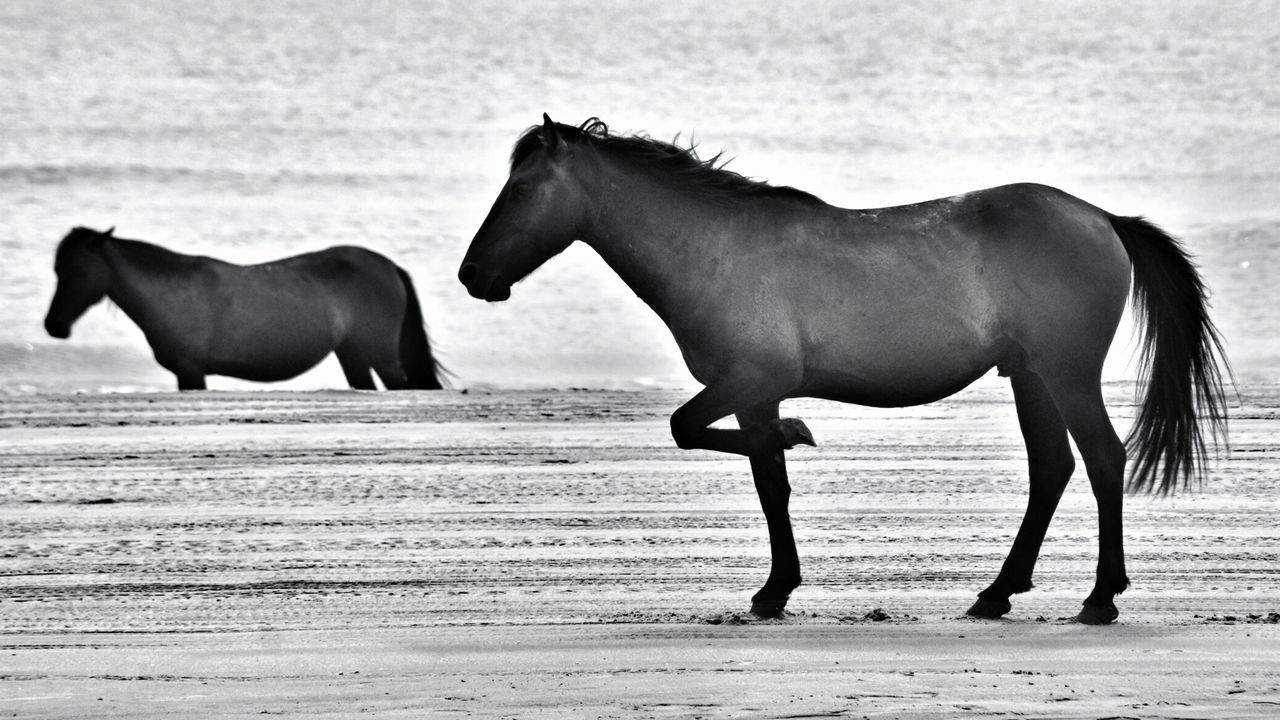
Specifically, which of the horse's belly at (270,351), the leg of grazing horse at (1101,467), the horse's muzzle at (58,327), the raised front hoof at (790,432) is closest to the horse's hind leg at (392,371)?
the horse's belly at (270,351)

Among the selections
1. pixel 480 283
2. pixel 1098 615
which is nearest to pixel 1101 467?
pixel 1098 615

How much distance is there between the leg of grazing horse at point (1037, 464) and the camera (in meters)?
6.42

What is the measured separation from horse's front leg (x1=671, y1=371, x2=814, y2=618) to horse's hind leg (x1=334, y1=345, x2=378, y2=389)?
10.8 meters

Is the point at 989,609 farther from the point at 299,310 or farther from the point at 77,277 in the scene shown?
the point at 77,277

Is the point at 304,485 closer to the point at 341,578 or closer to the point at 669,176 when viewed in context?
the point at 341,578

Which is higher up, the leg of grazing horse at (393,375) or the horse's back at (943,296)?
the horse's back at (943,296)

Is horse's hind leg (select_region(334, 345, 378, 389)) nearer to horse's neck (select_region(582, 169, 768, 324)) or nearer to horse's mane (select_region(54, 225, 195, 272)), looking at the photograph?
horse's mane (select_region(54, 225, 195, 272))

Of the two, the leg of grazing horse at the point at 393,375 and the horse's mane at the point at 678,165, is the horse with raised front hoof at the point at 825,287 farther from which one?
the leg of grazing horse at the point at 393,375

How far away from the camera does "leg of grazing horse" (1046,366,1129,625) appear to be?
20.4 feet

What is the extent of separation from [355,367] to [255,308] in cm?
116

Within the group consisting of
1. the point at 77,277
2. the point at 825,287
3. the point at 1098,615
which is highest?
the point at 825,287

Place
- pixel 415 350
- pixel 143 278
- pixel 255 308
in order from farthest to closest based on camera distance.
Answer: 1. pixel 415 350
2. pixel 255 308
3. pixel 143 278

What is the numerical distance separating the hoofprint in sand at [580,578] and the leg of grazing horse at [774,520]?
0.14 m

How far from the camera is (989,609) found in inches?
247
